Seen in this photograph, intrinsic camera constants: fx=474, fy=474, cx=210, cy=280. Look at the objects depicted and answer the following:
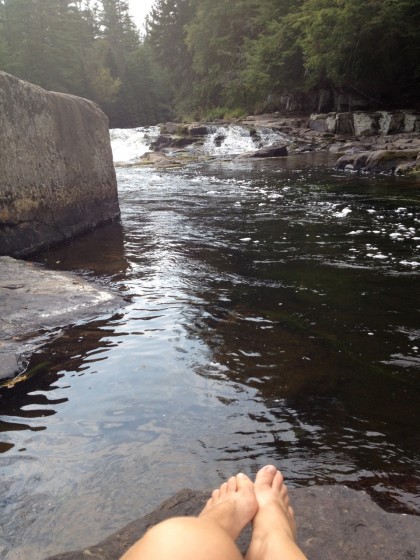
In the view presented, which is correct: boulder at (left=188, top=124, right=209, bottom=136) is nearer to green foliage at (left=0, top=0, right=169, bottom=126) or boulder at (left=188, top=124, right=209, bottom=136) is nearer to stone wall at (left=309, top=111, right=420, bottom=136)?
stone wall at (left=309, top=111, right=420, bottom=136)

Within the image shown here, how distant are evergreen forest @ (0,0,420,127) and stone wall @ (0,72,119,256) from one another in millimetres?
16980

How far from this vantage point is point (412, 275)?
3957 mm

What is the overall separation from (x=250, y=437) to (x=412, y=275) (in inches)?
101

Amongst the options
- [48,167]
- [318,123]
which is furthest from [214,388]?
[318,123]

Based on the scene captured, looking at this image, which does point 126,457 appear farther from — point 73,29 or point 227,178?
point 73,29

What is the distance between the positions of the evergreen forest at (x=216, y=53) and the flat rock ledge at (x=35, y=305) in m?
19.2

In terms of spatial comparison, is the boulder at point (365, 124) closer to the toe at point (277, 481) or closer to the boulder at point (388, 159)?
the boulder at point (388, 159)

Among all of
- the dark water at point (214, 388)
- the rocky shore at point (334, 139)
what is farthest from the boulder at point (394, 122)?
the dark water at point (214, 388)

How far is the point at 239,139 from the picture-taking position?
21266mm

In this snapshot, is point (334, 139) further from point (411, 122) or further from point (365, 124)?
point (411, 122)

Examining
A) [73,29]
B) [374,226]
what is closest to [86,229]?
[374,226]

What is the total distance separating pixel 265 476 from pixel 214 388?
754mm

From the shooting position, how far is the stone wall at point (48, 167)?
4535mm

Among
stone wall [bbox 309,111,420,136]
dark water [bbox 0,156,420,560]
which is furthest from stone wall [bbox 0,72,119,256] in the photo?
stone wall [bbox 309,111,420,136]
